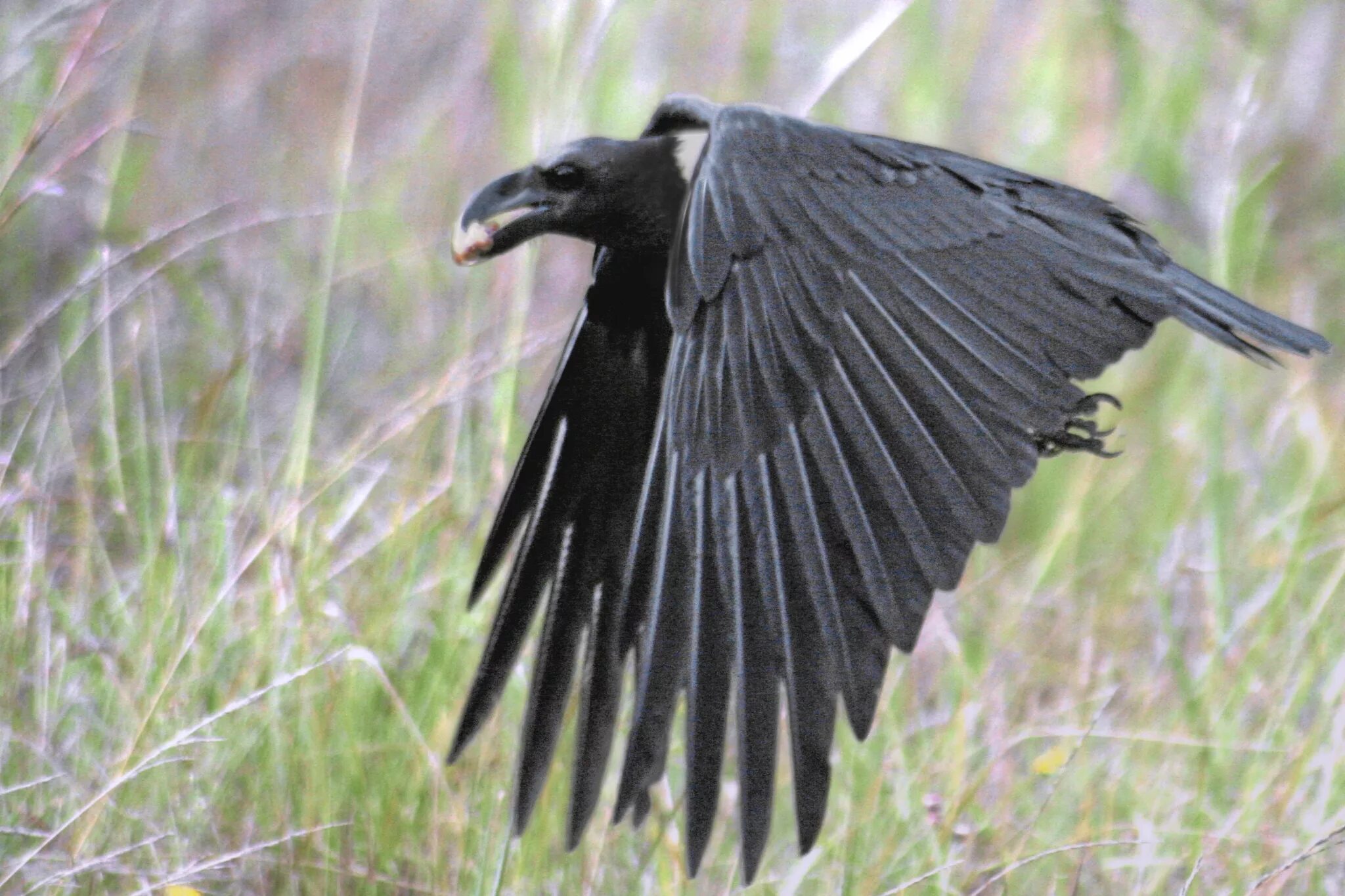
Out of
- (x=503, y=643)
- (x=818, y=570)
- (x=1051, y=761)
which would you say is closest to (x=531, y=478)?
(x=503, y=643)

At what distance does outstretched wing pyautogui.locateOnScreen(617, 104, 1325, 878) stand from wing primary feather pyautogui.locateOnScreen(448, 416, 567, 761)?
28 centimetres

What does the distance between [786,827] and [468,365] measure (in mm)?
986

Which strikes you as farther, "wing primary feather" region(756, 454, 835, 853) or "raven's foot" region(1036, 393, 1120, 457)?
"raven's foot" region(1036, 393, 1120, 457)

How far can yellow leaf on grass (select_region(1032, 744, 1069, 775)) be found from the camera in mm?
2521

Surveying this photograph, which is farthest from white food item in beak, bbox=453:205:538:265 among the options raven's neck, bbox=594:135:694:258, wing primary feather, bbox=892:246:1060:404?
wing primary feather, bbox=892:246:1060:404

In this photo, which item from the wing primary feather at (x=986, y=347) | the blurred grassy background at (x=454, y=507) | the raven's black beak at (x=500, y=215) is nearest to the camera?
the wing primary feather at (x=986, y=347)

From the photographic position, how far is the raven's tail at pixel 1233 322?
7.73 ft

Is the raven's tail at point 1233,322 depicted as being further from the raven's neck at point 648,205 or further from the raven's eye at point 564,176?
the raven's eye at point 564,176

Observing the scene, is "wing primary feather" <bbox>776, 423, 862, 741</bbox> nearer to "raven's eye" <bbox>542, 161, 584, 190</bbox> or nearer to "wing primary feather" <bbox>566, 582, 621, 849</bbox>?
"wing primary feather" <bbox>566, 582, 621, 849</bbox>

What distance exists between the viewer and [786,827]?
2564mm

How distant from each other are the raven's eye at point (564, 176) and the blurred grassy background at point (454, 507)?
32 centimetres

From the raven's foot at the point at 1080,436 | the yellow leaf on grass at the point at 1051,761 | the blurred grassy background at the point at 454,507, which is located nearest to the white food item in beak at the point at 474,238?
the blurred grassy background at the point at 454,507

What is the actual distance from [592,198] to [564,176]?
0.06 m

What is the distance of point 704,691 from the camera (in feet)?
5.72
